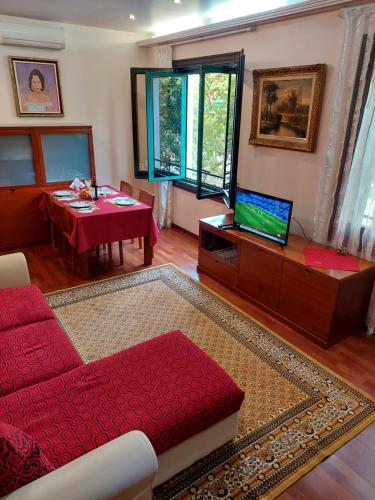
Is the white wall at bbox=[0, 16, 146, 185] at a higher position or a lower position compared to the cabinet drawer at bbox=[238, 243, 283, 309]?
higher

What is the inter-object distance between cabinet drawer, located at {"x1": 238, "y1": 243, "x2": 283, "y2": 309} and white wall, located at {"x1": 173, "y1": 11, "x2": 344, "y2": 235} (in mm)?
560

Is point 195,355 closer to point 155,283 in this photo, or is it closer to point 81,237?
point 155,283

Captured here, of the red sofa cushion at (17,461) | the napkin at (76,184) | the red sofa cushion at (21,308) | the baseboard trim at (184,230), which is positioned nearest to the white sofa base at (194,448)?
the red sofa cushion at (17,461)

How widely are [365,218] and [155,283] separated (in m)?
1.99

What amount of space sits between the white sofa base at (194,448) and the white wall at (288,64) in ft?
6.73

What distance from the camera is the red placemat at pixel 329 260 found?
2.67 m

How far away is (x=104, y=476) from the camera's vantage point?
116 cm

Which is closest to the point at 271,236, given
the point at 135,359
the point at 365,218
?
the point at 365,218

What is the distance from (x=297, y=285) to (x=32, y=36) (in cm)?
397

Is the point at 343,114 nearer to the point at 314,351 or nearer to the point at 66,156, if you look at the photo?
the point at 314,351

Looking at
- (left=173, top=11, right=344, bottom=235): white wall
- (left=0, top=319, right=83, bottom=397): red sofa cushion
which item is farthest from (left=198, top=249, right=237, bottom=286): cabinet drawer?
(left=0, top=319, right=83, bottom=397): red sofa cushion

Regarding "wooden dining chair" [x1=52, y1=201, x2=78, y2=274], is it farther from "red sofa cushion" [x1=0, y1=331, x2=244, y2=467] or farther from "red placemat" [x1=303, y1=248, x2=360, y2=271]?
"red placemat" [x1=303, y1=248, x2=360, y2=271]

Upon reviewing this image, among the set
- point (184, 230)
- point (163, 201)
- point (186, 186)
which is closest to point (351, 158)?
point (186, 186)

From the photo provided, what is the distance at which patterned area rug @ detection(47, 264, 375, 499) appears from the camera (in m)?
1.76
